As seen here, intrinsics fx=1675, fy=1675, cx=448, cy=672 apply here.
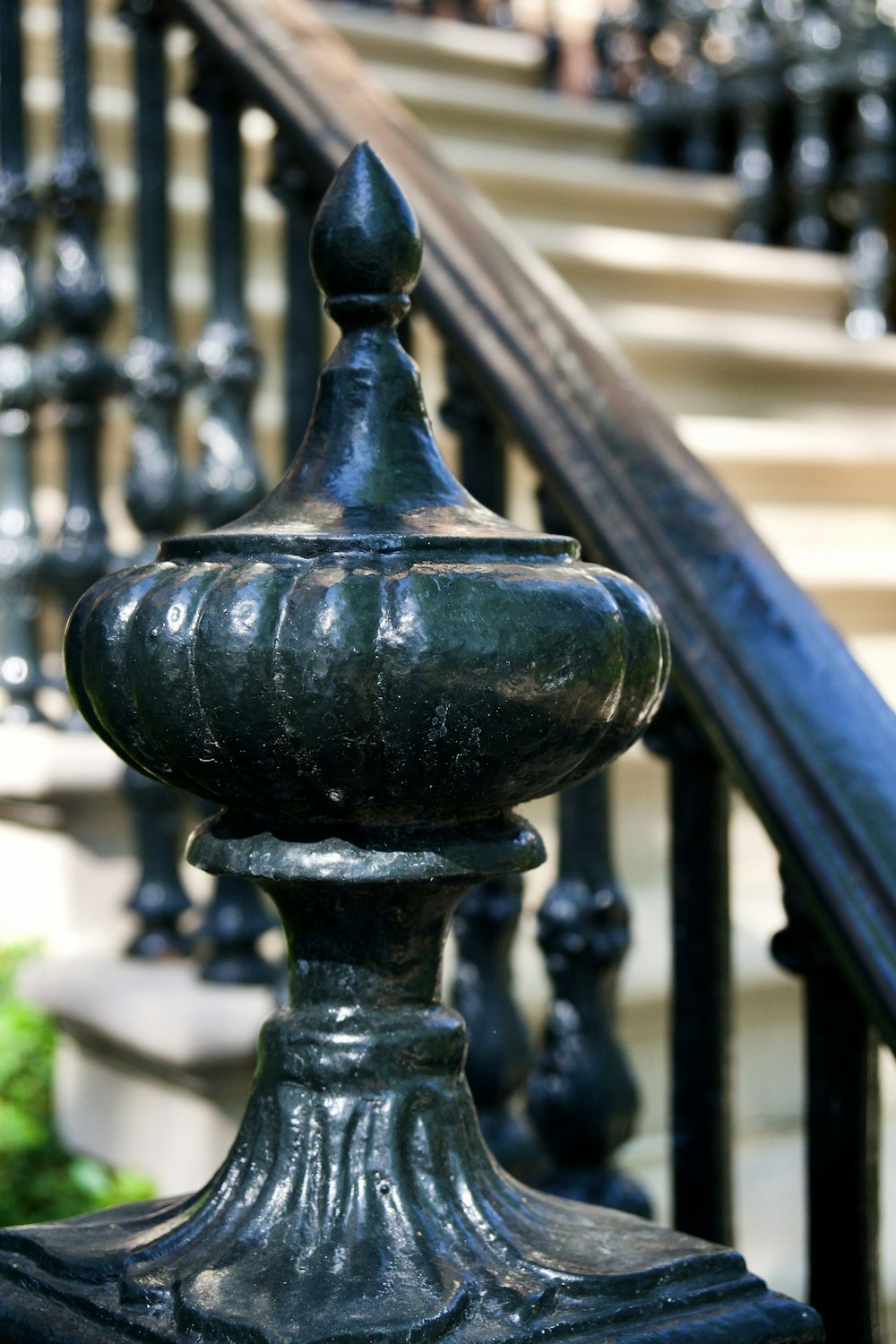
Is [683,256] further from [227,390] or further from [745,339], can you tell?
[227,390]

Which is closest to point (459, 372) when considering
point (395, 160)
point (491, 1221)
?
point (395, 160)

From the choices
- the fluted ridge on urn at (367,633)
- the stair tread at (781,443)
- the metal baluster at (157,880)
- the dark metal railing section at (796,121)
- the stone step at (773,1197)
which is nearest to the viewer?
the fluted ridge on urn at (367,633)

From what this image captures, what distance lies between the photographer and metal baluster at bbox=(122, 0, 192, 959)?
2092mm

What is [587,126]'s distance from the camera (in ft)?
14.4

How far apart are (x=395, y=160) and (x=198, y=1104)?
3.52 feet

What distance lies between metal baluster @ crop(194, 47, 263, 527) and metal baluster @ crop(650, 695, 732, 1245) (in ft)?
2.61

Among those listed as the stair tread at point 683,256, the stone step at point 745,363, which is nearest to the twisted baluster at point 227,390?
the stone step at point 745,363

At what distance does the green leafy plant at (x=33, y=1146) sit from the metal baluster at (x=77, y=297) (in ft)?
1.33

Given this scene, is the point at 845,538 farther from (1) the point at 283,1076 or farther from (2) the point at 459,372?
(1) the point at 283,1076

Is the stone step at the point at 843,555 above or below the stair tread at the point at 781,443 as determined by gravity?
below

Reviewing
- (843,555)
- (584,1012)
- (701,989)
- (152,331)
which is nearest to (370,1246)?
(701,989)

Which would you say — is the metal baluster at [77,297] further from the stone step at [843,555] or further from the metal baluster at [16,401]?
the stone step at [843,555]

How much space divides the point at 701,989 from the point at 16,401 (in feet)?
4.76

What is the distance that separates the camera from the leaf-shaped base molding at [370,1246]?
78 centimetres
